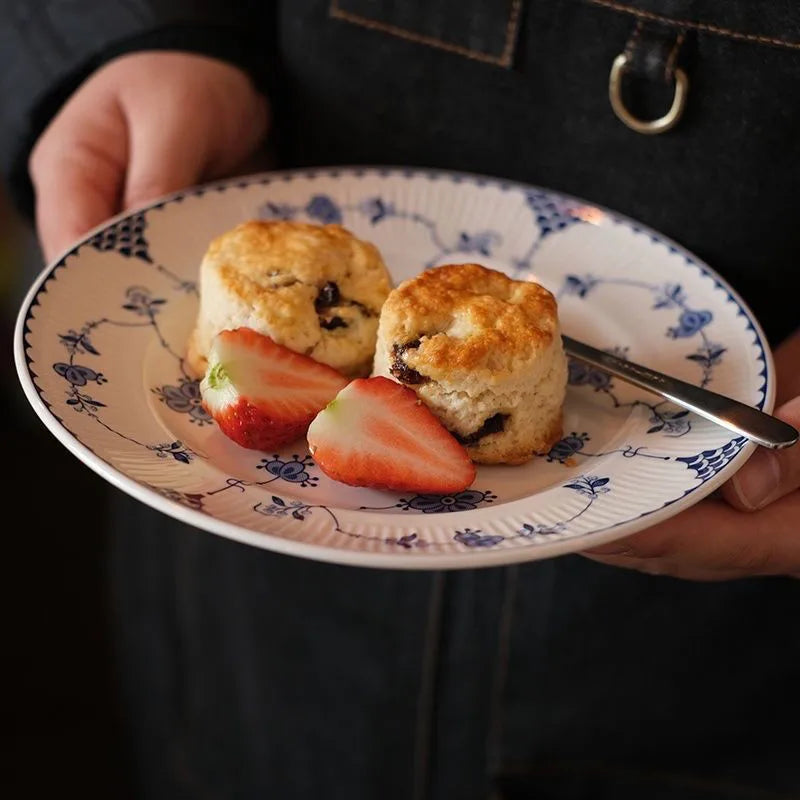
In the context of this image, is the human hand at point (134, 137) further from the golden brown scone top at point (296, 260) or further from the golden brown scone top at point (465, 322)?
the golden brown scone top at point (465, 322)

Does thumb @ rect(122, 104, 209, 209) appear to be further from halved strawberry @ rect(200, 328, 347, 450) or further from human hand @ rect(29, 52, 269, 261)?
halved strawberry @ rect(200, 328, 347, 450)

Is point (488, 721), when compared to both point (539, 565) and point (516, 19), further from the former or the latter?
point (516, 19)


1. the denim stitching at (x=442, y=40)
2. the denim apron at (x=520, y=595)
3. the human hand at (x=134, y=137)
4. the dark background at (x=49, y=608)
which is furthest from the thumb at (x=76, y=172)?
the dark background at (x=49, y=608)

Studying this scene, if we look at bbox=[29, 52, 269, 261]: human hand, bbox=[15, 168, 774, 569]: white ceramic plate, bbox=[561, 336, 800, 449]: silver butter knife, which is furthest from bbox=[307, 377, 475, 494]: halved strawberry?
bbox=[29, 52, 269, 261]: human hand

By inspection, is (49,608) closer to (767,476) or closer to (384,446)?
(384,446)

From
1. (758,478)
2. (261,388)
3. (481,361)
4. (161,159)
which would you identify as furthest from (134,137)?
(758,478)

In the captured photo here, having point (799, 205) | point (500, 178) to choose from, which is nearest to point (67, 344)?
point (500, 178)
